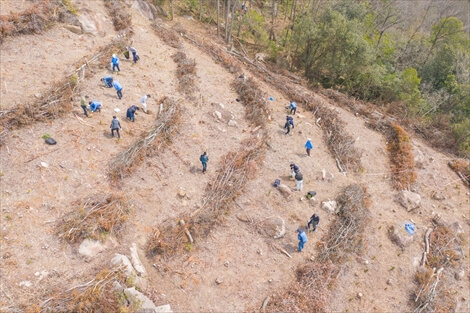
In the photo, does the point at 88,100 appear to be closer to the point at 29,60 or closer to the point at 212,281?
the point at 29,60

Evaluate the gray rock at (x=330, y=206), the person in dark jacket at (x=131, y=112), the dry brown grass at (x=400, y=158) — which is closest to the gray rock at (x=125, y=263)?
the person in dark jacket at (x=131, y=112)

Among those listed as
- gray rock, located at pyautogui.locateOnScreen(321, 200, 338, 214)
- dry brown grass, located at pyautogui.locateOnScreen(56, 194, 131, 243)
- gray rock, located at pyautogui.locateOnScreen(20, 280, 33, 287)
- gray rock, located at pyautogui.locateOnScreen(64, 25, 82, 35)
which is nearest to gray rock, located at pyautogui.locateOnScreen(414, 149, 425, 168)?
gray rock, located at pyautogui.locateOnScreen(321, 200, 338, 214)

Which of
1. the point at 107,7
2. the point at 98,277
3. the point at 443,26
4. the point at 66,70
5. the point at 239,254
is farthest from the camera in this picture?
the point at 443,26

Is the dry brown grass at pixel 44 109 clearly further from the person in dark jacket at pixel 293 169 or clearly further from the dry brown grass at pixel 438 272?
the dry brown grass at pixel 438 272

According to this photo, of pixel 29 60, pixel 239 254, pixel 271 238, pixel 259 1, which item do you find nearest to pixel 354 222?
pixel 271 238

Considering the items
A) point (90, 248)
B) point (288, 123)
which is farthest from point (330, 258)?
point (90, 248)

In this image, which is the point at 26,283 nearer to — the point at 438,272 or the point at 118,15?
the point at 438,272

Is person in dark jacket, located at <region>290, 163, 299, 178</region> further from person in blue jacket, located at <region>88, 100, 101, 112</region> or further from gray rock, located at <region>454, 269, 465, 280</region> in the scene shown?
person in blue jacket, located at <region>88, 100, 101, 112</region>
